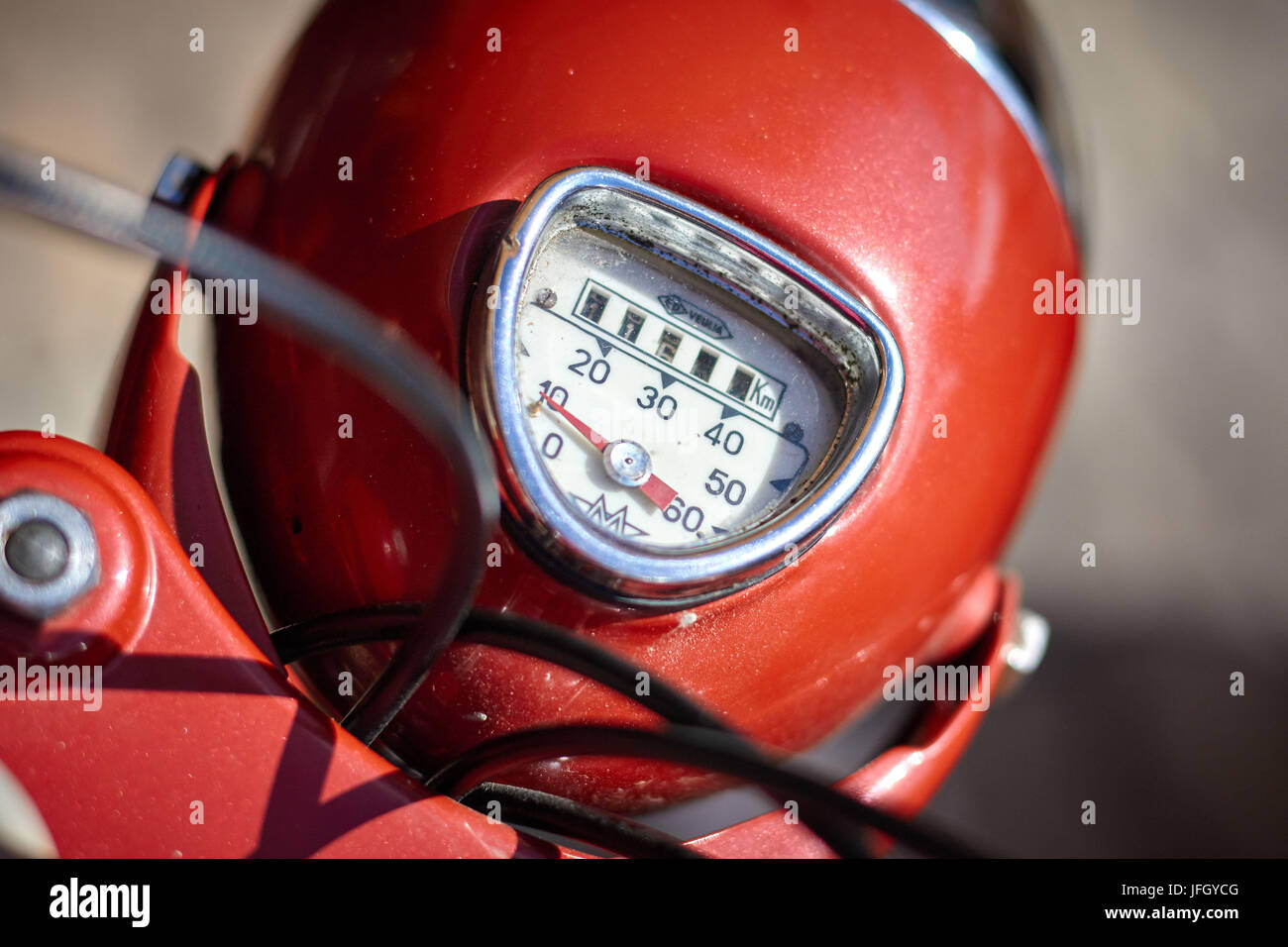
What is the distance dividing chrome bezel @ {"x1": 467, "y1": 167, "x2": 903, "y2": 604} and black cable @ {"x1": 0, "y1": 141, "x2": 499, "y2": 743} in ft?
0.11

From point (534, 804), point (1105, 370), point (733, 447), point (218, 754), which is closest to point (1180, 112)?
point (1105, 370)

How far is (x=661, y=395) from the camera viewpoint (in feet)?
1.81

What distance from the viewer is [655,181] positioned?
54cm

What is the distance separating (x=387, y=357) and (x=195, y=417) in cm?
24

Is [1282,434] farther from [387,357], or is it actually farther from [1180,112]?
[387,357]

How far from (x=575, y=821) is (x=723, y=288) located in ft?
0.92

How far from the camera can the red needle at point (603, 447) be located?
0.54 metres

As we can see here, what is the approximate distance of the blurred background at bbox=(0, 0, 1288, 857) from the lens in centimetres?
135

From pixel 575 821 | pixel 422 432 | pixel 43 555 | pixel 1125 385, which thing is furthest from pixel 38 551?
pixel 1125 385

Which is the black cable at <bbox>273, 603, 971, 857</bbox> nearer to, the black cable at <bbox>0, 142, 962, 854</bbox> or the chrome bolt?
the black cable at <bbox>0, 142, 962, 854</bbox>

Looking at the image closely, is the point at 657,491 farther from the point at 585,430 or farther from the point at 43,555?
the point at 43,555

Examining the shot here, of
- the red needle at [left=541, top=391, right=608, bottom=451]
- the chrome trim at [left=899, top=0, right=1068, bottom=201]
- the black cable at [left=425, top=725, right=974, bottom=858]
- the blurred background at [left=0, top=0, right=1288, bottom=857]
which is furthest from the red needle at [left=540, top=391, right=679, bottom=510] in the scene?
the blurred background at [left=0, top=0, right=1288, bottom=857]

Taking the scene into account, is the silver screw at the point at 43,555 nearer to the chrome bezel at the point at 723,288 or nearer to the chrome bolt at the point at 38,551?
the chrome bolt at the point at 38,551

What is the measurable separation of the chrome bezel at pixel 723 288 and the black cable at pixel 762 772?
0.08m
